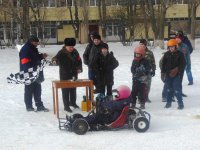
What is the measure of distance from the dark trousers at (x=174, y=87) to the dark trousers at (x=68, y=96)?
205cm

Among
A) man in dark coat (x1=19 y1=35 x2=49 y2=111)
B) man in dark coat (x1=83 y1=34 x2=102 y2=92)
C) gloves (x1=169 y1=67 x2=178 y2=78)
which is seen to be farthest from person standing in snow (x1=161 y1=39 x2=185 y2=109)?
man in dark coat (x1=19 y1=35 x2=49 y2=111)

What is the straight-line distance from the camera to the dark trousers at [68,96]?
9.31m

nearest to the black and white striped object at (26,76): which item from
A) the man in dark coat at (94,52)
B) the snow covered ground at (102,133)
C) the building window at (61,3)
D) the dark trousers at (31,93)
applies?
the dark trousers at (31,93)

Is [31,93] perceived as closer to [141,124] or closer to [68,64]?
[68,64]

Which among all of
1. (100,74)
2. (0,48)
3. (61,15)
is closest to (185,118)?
(100,74)

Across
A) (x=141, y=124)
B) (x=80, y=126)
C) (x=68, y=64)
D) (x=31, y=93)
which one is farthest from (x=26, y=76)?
(x=141, y=124)

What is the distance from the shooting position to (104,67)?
962cm

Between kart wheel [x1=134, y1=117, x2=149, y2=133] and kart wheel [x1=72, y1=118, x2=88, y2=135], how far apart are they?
0.85m

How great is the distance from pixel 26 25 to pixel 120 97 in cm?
2045

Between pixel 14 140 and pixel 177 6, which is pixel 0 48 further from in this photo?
pixel 14 140

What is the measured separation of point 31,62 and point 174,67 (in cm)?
306

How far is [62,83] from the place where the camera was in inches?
336

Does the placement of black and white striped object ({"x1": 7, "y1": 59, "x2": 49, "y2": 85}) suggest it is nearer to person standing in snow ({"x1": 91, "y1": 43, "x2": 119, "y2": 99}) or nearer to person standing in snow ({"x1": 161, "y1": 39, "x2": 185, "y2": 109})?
person standing in snow ({"x1": 91, "y1": 43, "x2": 119, "y2": 99})

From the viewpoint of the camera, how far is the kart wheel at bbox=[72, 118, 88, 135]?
7.37 m
